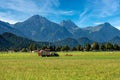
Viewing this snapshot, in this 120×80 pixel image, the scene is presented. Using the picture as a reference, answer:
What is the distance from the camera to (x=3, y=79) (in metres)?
23.7

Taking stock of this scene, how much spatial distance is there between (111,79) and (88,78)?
2047 millimetres

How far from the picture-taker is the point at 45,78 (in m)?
24.5

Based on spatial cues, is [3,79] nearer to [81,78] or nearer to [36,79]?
[36,79]

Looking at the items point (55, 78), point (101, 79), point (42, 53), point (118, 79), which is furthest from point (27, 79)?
point (42, 53)

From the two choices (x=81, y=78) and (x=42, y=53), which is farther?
(x=42, y=53)

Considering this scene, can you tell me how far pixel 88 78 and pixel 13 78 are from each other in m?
6.82

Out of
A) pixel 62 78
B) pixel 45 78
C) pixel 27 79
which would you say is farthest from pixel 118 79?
pixel 27 79

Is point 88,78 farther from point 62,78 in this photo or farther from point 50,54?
point 50,54

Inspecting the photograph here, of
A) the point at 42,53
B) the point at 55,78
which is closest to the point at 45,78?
the point at 55,78

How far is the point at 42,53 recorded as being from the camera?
96.8m

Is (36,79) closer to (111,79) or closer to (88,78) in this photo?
(88,78)

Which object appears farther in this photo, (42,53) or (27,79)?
(42,53)

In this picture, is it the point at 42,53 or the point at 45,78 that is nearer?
the point at 45,78

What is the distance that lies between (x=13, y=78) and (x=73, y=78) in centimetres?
547
